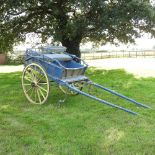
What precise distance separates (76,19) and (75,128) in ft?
33.8

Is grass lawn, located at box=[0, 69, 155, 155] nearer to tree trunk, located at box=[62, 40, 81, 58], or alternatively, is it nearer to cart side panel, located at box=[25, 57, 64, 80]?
cart side panel, located at box=[25, 57, 64, 80]

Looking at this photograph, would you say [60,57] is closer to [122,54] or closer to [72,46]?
[72,46]

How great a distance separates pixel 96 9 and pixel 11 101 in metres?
8.22

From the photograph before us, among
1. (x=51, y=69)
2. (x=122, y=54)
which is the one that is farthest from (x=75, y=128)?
(x=122, y=54)

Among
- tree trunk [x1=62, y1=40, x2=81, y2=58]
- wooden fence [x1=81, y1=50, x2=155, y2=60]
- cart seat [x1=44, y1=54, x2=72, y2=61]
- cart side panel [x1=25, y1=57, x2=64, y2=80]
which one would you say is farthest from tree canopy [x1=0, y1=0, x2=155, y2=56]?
wooden fence [x1=81, y1=50, x2=155, y2=60]

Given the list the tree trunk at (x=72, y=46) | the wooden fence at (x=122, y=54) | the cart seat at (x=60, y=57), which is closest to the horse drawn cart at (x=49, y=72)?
the cart seat at (x=60, y=57)

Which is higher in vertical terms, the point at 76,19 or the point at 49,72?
the point at 76,19

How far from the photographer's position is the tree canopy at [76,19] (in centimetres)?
1659

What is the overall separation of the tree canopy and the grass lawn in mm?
6818

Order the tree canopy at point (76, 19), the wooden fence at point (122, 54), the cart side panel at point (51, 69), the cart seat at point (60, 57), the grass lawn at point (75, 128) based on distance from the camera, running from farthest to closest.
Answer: the wooden fence at point (122, 54)
the tree canopy at point (76, 19)
the cart seat at point (60, 57)
the cart side panel at point (51, 69)
the grass lawn at point (75, 128)

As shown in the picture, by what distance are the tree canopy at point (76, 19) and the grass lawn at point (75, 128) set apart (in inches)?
268

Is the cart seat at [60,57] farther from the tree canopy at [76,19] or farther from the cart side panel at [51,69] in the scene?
the tree canopy at [76,19]

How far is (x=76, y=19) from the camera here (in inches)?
664

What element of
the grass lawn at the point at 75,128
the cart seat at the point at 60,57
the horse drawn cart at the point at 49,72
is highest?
the cart seat at the point at 60,57
